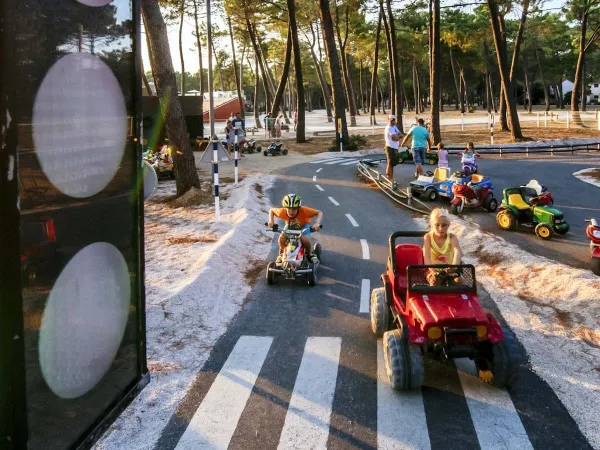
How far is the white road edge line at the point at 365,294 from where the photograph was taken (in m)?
8.00

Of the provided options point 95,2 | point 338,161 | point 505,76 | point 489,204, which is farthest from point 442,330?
point 505,76

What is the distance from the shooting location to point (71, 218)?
7.21ft

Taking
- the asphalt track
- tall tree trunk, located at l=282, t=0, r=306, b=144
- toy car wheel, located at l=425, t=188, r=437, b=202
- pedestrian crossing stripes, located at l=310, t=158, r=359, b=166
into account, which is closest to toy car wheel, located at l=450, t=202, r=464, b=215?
toy car wheel, located at l=425, t=188, r=437, b=202

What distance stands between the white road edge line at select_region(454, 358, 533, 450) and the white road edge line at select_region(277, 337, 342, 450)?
1282mm

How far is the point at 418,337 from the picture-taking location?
5621mm

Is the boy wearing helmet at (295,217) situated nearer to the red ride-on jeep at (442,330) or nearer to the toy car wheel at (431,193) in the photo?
the red ride-on jeep at (442,330)

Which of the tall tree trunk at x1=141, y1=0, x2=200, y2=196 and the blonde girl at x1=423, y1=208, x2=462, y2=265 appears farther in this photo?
the tall tree trunk at x1=141, y1=0, x2=200, y2=196

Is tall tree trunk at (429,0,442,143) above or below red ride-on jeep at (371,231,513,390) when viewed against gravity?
above

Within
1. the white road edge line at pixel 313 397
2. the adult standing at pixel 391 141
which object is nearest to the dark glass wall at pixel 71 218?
the white road edge line at pixel 313 397

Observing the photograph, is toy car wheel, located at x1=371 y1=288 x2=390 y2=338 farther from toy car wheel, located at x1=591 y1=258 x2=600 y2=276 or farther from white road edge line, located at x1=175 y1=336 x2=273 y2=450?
toy car wheel, located at x1=591 y1=258 x2=600 y2=276

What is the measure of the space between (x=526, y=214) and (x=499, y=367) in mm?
7854

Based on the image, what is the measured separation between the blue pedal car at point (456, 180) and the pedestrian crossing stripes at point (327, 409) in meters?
9.32

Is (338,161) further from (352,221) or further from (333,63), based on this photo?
(352,221)

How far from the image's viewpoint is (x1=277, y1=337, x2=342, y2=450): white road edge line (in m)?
4.76
